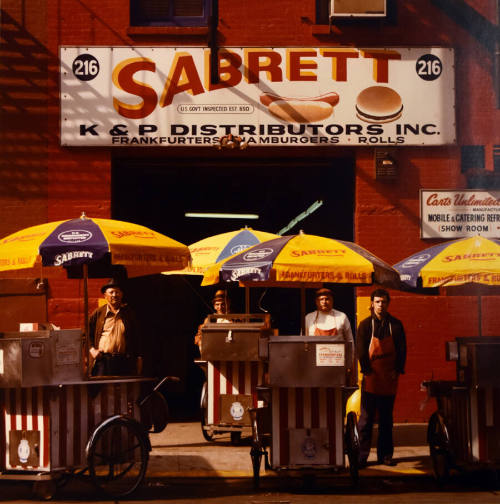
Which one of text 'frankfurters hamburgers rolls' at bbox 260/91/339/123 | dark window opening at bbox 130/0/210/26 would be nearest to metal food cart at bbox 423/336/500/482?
text 'frankfurters hamburgers rolls' at bbox 260/91/339/123

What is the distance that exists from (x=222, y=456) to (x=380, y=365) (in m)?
2.09

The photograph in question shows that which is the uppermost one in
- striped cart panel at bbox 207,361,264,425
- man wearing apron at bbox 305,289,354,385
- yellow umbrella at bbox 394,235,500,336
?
yellow umbrella at bbox 394,235,500,336

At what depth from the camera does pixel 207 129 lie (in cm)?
1353

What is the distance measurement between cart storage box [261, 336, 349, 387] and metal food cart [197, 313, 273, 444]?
7.21ft

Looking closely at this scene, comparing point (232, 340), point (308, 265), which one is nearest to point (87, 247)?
point (308, 265)

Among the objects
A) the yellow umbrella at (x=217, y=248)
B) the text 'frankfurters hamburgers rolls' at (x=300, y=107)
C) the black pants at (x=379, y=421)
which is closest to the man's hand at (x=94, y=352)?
the yellow umbrella at (x=217, y=248)

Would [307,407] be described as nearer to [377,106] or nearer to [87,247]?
[87,247]

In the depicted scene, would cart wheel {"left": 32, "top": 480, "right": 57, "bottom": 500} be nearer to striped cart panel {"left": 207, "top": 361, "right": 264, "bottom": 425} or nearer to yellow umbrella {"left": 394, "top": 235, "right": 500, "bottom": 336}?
striped cart panel {"left": 207, "top": 361, "right": 264, "bottom": 425}

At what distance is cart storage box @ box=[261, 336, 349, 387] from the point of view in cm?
905

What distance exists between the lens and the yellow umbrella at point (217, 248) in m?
12.4

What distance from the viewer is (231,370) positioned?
11.6 metres

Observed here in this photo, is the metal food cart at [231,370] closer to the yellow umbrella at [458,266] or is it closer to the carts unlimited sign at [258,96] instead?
the yellow umbrella at [458,266]

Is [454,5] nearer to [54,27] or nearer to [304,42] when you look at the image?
[304,42]

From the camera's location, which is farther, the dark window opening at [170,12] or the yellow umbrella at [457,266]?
the dark window opening at [170,12]
